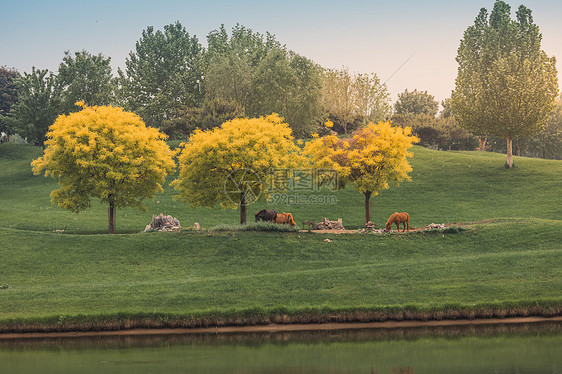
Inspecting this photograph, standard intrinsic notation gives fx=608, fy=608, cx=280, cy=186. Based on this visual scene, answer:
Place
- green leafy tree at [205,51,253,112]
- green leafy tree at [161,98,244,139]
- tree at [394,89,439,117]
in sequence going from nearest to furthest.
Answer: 1. green leafy tree at [161,98,244,139]
2. green leafy tree at [205,51,253,112]
3. tree at [394,89,439,117]

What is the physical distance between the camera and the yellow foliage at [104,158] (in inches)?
1870

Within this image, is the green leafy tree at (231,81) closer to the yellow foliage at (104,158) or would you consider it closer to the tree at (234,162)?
the yellow foliage at (104,158)

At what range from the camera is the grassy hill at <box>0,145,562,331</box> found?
2764 cm

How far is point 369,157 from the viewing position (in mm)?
49688

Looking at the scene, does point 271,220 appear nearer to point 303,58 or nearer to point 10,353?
point 10,353

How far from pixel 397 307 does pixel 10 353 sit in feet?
54.1

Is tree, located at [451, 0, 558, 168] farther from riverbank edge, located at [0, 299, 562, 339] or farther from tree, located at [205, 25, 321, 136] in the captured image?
riverbank edge, located at [0, 299, 562, 339]

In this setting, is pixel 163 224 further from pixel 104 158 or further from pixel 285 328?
pixel 285 328

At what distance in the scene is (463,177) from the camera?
7481cm

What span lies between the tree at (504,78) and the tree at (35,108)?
200 ft

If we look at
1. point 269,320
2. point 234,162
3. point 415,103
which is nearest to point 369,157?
point 234,162

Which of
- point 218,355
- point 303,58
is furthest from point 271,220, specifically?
point 303,58

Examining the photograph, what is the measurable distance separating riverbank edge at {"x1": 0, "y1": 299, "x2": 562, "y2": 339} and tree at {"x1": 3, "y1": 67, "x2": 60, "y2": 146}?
73.6 metres

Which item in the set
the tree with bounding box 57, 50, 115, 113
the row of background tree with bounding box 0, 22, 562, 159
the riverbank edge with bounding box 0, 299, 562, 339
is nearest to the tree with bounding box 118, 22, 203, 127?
the row of background tree with bounding box 0, 22, 562, 159
